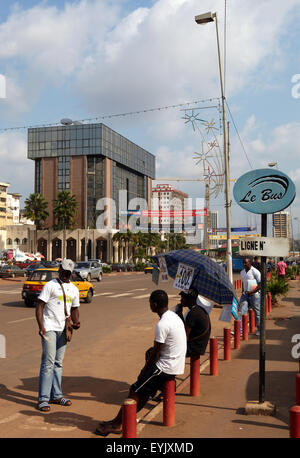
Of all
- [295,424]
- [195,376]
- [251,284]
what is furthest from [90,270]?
[295,424]

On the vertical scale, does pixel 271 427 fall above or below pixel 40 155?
below

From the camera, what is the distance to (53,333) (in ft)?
20.0

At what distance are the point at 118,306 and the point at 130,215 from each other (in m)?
86.8

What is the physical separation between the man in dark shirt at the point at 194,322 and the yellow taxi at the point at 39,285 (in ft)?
37.6

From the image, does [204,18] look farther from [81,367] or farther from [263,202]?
[81,367]

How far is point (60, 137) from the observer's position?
10119 cm

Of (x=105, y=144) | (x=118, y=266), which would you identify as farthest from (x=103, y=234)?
(x=118, y=266)

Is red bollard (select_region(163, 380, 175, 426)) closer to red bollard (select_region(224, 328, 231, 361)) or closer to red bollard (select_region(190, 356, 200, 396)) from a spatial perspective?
red bollard (select_region(190, 356, 200, 396))

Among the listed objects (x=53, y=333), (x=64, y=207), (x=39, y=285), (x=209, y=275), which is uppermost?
(x=64, y=207)

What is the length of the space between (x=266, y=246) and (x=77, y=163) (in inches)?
3843

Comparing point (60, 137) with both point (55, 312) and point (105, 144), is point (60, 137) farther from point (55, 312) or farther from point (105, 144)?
point (55, 312)

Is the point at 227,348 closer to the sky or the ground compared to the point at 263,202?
closer to the ground
